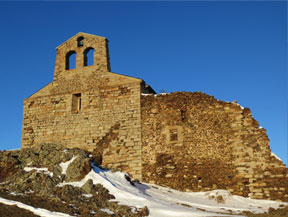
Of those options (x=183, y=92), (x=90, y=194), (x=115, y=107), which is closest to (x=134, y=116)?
(x=115, y=107)

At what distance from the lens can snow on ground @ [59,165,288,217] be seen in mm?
11828

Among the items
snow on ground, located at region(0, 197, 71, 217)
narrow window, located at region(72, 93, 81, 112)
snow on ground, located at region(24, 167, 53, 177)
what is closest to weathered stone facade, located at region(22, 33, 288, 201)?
narrow window, located at region(72, 93, 81, 112)

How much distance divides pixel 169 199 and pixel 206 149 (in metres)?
3.39

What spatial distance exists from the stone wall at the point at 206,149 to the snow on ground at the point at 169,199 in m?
0.66

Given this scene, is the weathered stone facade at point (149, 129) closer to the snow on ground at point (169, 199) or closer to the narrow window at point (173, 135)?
the narrow window at point (173, 135)

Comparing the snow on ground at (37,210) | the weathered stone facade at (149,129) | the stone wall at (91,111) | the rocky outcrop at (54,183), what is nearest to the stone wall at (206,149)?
the weathered stone facade at (149,129)

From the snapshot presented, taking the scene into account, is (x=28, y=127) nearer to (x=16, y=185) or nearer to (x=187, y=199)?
(x=16, y=185)

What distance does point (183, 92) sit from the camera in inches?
688

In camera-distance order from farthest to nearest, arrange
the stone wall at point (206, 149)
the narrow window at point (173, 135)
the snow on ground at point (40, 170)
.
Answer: the narrow window at point (173, 135) < the stone wall at point (206, 149) < the snow on ground at point (40, 170)

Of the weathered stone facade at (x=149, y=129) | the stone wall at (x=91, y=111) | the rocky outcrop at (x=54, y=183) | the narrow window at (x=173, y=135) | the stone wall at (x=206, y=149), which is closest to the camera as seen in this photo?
the rocky outcrop at (x=54, y=183)

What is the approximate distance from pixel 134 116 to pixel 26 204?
26.5 feet

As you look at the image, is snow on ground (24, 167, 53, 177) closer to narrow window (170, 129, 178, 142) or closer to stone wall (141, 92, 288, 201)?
stone wall (141, 92, 288, 201)

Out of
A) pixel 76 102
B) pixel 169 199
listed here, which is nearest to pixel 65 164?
pixel 169 199

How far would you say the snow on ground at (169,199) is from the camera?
1183 centimetres
